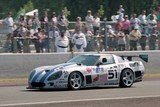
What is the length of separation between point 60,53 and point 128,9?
32618 mm

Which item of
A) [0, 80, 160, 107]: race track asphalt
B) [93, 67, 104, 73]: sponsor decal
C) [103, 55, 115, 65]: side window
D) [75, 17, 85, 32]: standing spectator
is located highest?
[75, 17, 85, 32]: standing spectator

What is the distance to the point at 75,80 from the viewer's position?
18.1 m

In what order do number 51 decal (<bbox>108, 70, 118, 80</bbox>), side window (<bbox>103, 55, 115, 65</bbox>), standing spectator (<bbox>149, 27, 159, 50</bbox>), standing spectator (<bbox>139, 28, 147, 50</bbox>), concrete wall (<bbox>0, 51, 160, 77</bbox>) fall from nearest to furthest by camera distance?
number 51 decal (<bbox>108, 70, 118, 80</bbox>)
side window (<bbox>103, 55, 115, 65</bbox>)
concrete wall (<bbox>0, 51, 160, 77</bbox>)
standing spectator (<bbox>139, 28, 147, 50</bbox>)
standing spectator (<bbox>149, 27, 159, 50</bbox>)

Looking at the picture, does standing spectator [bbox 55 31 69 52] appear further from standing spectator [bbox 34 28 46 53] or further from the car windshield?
the car windshield

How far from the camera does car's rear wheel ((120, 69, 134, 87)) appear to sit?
63.8 ft

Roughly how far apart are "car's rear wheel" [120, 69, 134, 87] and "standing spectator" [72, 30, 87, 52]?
565cm

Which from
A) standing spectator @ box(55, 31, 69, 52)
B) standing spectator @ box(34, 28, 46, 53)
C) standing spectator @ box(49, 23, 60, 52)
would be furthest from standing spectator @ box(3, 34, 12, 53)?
standing spectator @ box(55, 31, 69, 52)

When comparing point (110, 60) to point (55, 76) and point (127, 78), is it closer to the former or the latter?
point (127, 78)

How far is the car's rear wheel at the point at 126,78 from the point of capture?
19.4 metres

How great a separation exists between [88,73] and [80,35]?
663 cm

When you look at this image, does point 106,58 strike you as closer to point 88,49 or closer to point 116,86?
point 116,86

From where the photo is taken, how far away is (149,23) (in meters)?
26.9

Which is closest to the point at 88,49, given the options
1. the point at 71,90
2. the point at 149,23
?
the point at 149,23

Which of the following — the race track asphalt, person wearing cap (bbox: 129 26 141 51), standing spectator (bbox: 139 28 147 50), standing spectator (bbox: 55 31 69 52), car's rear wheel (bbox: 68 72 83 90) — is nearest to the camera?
the race track asphalt
